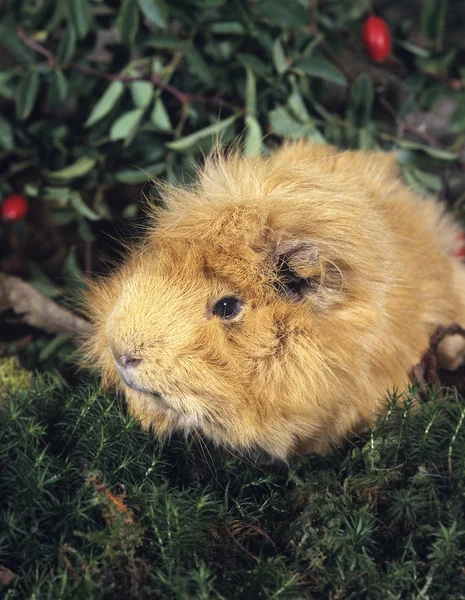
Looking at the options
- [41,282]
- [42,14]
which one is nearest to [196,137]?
[42,14]

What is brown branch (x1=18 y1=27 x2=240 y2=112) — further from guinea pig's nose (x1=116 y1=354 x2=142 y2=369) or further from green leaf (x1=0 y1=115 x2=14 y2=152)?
guinea pig's nose (x1=116 y1=354 x2=142 y2=369)

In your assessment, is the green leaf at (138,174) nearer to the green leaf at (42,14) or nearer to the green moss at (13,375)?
the green leaf at (42,14)

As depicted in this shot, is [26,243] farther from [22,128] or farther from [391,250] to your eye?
[391,250]

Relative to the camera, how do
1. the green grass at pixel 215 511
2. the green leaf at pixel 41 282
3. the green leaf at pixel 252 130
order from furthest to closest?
the green leaf at pixel 41 282 < the green leaf at pixel 252 130 < the green grass at pixel 215 511

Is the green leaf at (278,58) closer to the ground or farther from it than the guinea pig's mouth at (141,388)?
farther from it

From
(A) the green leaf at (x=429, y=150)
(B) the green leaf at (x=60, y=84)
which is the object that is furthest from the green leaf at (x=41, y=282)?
(A) the green leaf at (x=429, y=150)

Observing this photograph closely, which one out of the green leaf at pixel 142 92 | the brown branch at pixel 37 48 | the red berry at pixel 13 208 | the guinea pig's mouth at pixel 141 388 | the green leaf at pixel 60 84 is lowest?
the red berry at pixel 13 208

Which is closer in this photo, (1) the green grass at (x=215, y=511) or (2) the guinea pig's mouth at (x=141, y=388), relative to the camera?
(1) the green grass at (x=215, y=511)
